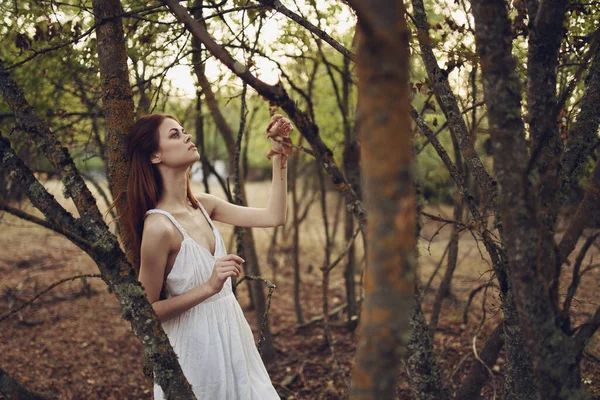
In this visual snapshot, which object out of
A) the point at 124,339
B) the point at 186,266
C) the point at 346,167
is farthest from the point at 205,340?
the point at 124,339

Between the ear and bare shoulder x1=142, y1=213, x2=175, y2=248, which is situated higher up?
the ear

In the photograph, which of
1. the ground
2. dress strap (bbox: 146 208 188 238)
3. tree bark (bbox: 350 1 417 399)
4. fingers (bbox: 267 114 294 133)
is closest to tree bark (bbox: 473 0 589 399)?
tree bark (bbox: 350 1 417 399)

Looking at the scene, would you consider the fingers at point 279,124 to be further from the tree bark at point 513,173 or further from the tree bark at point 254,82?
the tree bark at point 513,173

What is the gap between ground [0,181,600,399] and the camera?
181 inches

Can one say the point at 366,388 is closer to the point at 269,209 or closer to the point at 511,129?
the point at 511,129

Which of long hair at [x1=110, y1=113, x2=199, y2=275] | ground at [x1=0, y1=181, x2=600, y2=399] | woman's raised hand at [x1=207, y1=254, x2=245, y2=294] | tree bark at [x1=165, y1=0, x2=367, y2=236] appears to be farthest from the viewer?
ground at [x1=0, y1=181, x2=600, y2=399]

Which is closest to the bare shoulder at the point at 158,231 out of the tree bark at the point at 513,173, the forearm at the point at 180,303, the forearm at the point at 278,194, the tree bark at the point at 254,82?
the forearm at the point at 180,303

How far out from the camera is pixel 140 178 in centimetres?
241

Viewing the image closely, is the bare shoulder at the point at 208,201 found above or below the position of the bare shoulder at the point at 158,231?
above

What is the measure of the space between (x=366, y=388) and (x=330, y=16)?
13.3ft

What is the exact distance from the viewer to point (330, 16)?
4582mm

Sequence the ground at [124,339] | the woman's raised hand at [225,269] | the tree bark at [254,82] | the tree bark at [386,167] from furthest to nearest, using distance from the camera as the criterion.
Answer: the ground at [124,339], the woman's raised hand at [225,269], the tree bark at [254,82], the tree bark at [386,167]

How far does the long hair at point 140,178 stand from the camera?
240cm

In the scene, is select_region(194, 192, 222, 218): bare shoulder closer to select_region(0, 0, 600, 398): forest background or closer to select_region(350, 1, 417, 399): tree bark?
select_region(0, 0, 600, 398): forest background
